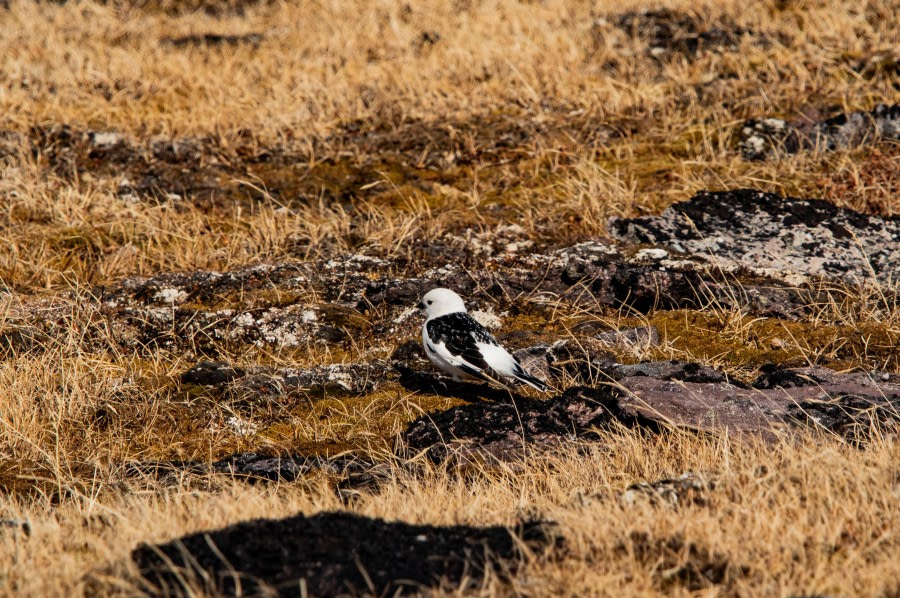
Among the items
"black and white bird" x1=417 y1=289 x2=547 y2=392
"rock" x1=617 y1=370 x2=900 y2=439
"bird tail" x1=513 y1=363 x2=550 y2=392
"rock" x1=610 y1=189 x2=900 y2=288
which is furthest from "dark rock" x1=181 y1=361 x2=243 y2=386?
"rock" x1=610 y1=189 x2=900 y2=288

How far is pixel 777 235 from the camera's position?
28.0 ft

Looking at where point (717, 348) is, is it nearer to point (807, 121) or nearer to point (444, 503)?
point (444, 503)

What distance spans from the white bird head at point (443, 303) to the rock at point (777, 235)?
90.5 inches

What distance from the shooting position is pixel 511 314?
8008mm

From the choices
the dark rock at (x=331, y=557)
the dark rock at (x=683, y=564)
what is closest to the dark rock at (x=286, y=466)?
the dark rock at (x=331, y=557)

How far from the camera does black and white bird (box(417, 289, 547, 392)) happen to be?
254 inches

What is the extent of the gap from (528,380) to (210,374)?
92.6 inches

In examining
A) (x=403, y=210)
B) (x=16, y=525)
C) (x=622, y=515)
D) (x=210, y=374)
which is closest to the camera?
(x=622, y=515)

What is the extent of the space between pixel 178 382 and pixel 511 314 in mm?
2713

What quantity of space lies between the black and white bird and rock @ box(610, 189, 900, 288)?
8.40 ft

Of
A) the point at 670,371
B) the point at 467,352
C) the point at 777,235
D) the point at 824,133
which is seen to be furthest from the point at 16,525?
the point at 824,133

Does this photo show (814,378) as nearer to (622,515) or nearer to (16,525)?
(622,515)

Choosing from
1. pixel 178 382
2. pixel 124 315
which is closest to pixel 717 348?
pixel 178 382

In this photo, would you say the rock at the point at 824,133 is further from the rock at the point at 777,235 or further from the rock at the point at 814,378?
the rock at the point at 814,378
